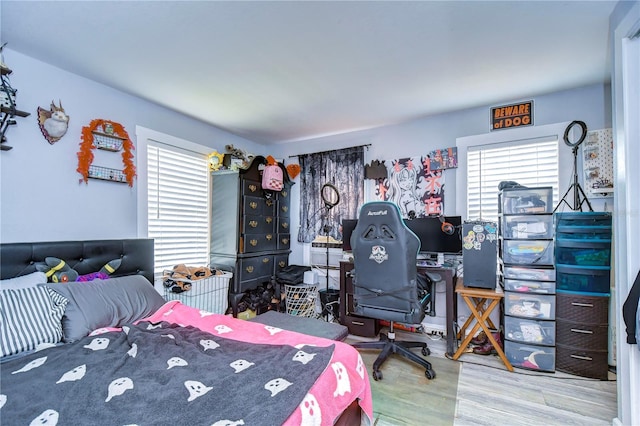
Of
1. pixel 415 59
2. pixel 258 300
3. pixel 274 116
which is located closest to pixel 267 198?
pixel 274 116

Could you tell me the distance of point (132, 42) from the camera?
76.3 inches

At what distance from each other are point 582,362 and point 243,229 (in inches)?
131

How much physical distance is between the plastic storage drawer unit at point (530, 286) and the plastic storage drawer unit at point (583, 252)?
234mm

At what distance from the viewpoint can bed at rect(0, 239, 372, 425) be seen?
3.18 feet

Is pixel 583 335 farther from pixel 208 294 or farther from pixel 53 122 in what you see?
pixel 53 122

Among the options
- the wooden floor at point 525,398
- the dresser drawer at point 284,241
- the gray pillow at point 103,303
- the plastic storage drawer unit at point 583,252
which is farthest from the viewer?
the dresser drawer at point 284,241

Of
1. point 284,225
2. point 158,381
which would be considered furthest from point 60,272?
point 284,225

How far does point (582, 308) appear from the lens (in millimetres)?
2254

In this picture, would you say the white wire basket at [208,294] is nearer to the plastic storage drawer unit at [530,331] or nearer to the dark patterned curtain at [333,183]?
the dark patterned curtain at [333,183]

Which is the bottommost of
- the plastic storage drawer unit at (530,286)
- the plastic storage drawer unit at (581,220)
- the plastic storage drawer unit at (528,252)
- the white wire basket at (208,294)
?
the white wire basket at (208,294)

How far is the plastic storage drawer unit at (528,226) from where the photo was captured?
2.38 m

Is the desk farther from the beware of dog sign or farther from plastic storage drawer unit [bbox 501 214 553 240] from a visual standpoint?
the beware of dog sign

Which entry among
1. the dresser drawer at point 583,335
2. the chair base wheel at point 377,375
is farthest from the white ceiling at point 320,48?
the chair base wheel at point 377,375

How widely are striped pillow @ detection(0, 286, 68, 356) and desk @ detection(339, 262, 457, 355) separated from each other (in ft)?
7.88
